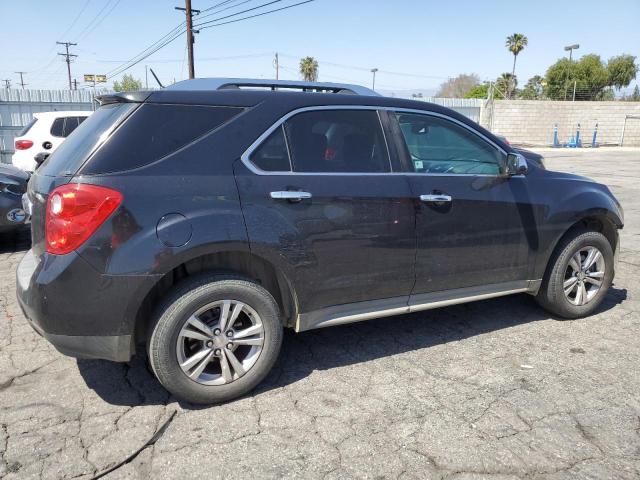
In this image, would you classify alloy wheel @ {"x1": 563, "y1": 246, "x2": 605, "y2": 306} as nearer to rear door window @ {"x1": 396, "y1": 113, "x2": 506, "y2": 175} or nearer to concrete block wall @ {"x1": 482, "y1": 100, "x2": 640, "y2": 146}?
rear door window @ {"x1": 396, "y1": 113, "x2": 506, "y2": 175}

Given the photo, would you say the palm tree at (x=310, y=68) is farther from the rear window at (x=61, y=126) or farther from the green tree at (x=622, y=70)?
the rear window at (x=61, y=126)

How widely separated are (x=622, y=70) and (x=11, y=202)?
61791mm

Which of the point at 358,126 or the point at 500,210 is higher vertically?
the point at 358,126

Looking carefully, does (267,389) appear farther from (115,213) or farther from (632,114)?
(632,114)

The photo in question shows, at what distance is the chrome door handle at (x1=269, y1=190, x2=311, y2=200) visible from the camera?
9.68 feet

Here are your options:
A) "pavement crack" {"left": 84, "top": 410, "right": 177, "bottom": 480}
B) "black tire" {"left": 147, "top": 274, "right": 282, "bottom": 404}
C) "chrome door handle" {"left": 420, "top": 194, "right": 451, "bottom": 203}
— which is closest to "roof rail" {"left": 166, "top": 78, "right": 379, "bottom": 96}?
"chrome door handle" {"left": 420, "top": 194, "right": 451, "bottom": 203}

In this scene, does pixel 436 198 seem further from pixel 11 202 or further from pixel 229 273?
pixel 11 202

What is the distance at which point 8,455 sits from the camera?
8.26 feet

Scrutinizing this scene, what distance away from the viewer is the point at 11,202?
20.5 feet

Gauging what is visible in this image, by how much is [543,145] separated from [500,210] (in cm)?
3072

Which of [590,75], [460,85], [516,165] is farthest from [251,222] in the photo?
[460,85]

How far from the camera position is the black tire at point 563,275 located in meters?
4.17

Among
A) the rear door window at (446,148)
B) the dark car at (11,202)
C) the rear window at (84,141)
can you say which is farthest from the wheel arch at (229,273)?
the dark car at (11,202)

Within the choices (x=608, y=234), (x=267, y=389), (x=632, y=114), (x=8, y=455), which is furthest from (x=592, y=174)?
(x=632, y=114)
